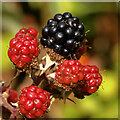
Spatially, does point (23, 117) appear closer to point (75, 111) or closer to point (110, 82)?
point (75, 111)

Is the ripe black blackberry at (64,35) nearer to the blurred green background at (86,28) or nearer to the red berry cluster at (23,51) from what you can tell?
the red berry cluster at (23,51)

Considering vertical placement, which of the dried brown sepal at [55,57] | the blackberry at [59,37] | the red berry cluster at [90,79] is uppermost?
the blackberry at [59,37]

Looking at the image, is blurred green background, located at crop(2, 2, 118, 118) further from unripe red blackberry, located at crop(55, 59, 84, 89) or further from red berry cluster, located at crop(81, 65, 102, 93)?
unripe red blackberry, located at crop(55, 59, 84, 89)

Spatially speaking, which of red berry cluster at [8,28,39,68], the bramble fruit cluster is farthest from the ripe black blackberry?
red berry cluster at [8,28,39,68]

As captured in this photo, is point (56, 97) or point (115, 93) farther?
point (115, 93)

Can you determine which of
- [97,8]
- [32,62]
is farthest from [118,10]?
[32,62]

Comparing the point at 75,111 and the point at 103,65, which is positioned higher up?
the point at 103,65

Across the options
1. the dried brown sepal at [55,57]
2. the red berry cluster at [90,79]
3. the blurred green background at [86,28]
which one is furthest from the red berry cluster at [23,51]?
the blurred green background at [86,28]
